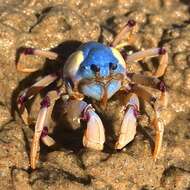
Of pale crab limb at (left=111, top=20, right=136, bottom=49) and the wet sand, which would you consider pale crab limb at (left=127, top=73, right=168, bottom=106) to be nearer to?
the wet sand

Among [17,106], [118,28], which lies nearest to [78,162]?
[17,106]

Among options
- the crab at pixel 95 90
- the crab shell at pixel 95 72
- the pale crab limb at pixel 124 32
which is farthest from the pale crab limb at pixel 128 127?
the pale crab limb at pixel 124 32

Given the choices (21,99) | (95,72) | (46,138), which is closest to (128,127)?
(95,72)

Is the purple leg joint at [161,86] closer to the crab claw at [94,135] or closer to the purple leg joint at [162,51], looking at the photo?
the purple leg joint at [162,51]

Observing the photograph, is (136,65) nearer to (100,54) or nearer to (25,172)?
(100,54)

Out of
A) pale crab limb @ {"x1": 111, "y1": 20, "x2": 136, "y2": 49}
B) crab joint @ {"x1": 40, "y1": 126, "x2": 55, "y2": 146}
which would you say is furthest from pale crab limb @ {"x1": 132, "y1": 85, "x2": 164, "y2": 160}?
crab joint @ {"x1": 40, "y1": 126, "x2": 55, "y2": 146}

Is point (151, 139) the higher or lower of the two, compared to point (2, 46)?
lower

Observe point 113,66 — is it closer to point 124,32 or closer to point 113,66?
point 113,66
